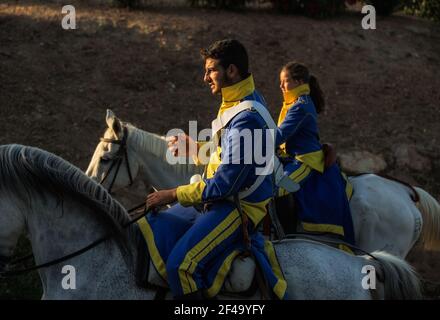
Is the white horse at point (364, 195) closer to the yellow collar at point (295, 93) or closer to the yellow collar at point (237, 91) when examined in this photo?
the yellow collar at point (295, 93)

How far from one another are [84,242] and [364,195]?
10.8 feet

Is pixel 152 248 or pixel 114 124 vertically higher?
pixel 114 124

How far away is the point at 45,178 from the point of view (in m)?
4.24

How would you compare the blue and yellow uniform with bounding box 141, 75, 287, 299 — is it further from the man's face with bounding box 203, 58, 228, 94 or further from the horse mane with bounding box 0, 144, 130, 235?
the horse mane with bounding box 0, 144, 130, 235

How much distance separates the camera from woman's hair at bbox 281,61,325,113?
21.6ft

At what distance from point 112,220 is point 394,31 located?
12167 mm

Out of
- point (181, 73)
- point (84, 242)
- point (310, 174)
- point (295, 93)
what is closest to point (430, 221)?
point (310, 174)

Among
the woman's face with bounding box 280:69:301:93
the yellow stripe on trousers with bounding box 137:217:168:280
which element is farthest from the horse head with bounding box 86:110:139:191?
the yellow stripe on trousers with bounding box 137:217:168:280

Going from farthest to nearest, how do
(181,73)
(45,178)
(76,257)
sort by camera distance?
(181,73)
(76,257)
(45,178)

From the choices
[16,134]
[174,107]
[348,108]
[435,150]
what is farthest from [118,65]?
[435,150]

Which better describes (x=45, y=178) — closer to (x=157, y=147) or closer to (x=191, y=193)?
(x=191, y=193)

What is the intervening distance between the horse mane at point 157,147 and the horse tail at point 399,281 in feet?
8.03

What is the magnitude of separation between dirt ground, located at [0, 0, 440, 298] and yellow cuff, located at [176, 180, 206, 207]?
6.54m

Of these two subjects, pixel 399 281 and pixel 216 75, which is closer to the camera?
pixel 216 75
